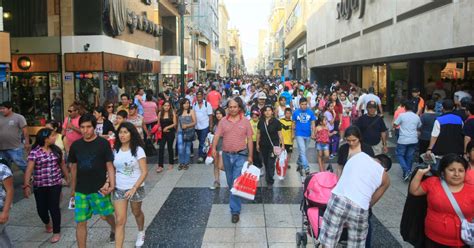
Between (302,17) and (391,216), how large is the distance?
139 feet

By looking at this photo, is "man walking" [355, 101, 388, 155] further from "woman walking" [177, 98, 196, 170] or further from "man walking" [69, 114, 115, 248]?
"man walking" [69, 114, 115, 248]

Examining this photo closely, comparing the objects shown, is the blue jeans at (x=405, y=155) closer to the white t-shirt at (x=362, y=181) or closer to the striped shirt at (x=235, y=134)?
the striped shirt at (x=235, y=134)

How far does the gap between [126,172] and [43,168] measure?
133 centimetres

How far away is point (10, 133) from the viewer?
816 cm

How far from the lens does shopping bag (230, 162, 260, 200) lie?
6430mm

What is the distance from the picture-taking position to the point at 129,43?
2006cm

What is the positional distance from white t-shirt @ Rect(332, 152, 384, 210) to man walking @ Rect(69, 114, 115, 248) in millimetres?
2596

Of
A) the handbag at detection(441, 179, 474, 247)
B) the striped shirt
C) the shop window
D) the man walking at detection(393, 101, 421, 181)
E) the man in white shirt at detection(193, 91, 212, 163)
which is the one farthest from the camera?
the shop window

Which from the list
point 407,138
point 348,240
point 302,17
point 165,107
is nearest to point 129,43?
point 165,107

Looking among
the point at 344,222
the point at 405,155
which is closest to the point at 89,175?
the point at 344,222

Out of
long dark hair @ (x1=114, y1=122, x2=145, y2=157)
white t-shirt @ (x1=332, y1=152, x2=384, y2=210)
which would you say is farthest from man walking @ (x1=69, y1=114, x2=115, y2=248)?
white t-shirt @ (x1=332, y1=152, x2=384, y2=210)

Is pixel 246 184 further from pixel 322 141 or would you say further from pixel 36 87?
pixel 36 87

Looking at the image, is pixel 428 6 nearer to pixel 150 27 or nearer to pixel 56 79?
pixel 56 79

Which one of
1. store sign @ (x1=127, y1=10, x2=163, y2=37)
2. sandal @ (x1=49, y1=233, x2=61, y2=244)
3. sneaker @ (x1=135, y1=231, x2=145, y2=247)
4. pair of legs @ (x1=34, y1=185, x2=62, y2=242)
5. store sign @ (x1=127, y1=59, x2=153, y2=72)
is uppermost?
store sign @ (x1=127, y1=10, x2=163, y2=37)
